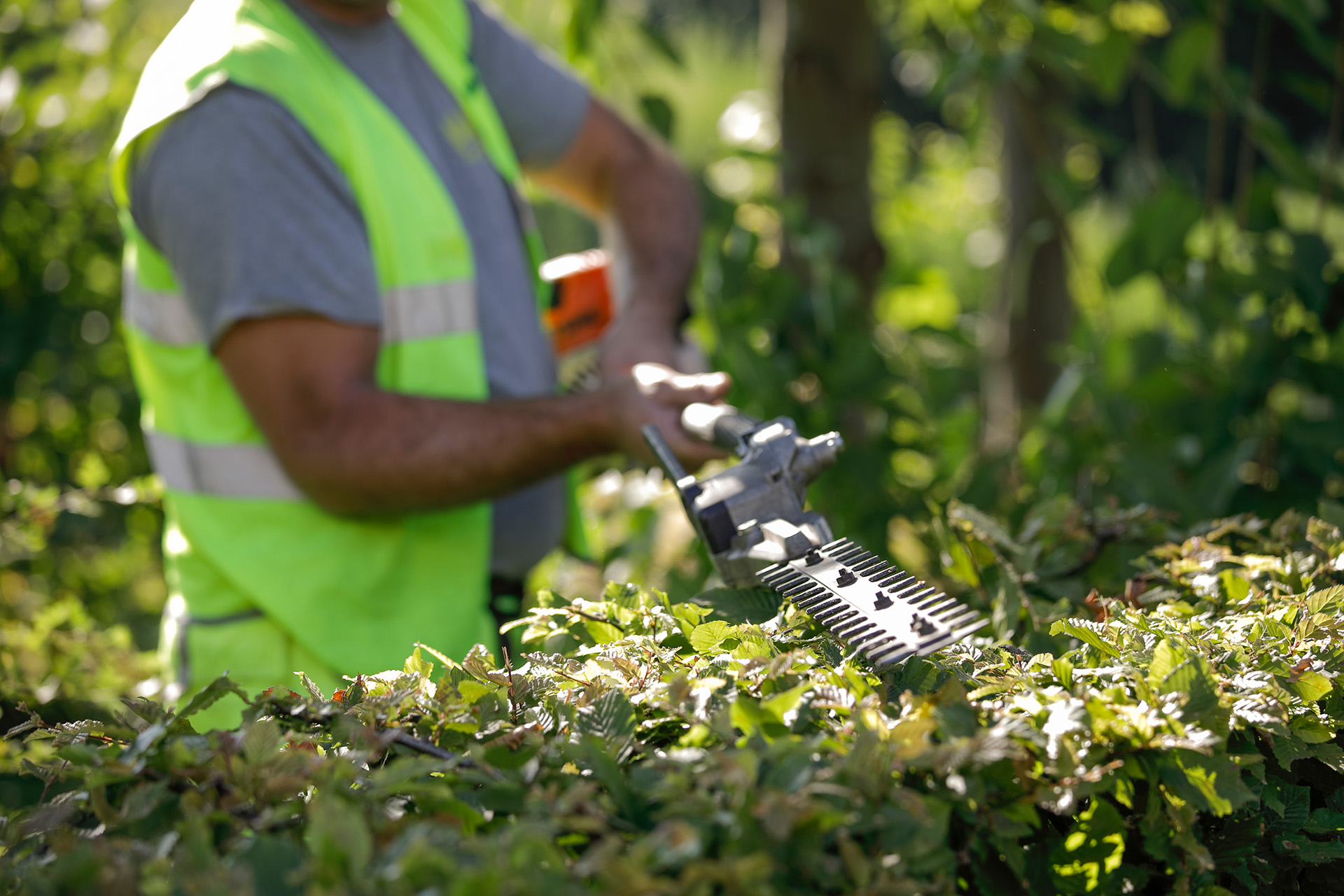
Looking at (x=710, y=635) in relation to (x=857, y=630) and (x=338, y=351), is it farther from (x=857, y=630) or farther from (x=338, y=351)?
(x=338, y=351)

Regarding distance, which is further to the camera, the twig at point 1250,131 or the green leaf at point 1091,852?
the twig at point 1250,131

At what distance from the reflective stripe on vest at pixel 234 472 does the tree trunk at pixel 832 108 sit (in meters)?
1.63

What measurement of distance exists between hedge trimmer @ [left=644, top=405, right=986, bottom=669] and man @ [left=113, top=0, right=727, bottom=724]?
0.31m

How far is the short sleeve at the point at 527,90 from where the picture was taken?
7.85 feet

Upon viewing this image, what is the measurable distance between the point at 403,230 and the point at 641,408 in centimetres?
53

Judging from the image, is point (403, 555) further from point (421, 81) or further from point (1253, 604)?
point (1253, 604)

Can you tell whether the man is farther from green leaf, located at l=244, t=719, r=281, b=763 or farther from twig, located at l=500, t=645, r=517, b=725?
green leaf, located at l=244, t=719, r=281, b=763

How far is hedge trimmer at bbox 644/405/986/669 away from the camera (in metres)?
1.00

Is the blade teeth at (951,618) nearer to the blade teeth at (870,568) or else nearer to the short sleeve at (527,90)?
the blade teeth at (870,568)

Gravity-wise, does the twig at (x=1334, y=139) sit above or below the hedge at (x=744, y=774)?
above

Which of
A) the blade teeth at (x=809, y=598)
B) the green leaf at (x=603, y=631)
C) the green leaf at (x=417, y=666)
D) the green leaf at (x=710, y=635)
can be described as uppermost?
the blade teeth at (x=809, y=598)

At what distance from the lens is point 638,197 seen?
100 inches

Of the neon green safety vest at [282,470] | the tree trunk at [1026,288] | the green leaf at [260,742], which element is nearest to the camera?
the green leaf at [260,742]

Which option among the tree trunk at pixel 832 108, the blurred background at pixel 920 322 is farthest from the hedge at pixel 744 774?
the tree trunk at pixel 832 108
